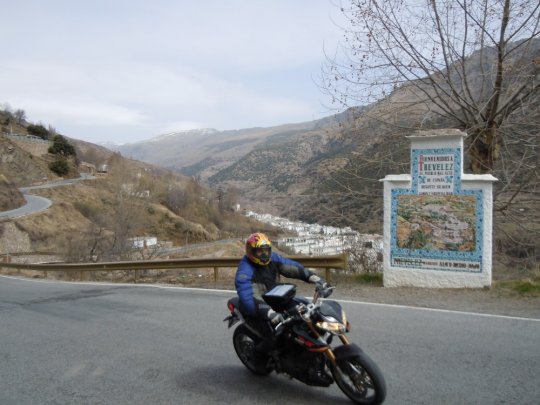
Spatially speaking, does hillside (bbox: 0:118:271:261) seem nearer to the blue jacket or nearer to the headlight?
the blue jacket

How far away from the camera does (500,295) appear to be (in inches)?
353

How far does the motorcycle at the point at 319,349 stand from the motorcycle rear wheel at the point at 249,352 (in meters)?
0.33

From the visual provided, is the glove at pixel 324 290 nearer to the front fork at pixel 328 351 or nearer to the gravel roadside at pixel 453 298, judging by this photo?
the front fork at pixel 328 351


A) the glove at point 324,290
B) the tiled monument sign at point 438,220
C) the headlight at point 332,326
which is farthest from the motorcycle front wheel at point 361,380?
the tiled monument sign at point 438,220

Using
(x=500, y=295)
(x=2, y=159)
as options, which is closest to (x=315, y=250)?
(x=500, y=295)

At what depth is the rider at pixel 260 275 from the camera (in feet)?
16.0

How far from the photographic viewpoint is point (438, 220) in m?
9.80

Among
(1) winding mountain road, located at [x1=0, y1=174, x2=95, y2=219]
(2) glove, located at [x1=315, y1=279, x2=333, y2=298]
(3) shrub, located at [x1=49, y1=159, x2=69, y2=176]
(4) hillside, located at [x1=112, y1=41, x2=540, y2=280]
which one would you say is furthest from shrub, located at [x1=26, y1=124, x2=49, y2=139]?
(2) glove, located at [x1=315, y1=279, x2=333, y2=298]

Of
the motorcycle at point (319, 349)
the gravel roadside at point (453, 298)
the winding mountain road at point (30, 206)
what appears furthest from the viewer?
the winding mountain road at point (30, 206)

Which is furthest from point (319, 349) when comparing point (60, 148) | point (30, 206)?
point (60, 148)

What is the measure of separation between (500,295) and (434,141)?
314 centimetres

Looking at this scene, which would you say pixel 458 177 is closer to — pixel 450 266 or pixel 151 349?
pixel 450 266

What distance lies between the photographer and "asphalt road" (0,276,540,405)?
186 inches

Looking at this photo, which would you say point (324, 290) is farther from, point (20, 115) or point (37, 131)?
point (20, 115)
